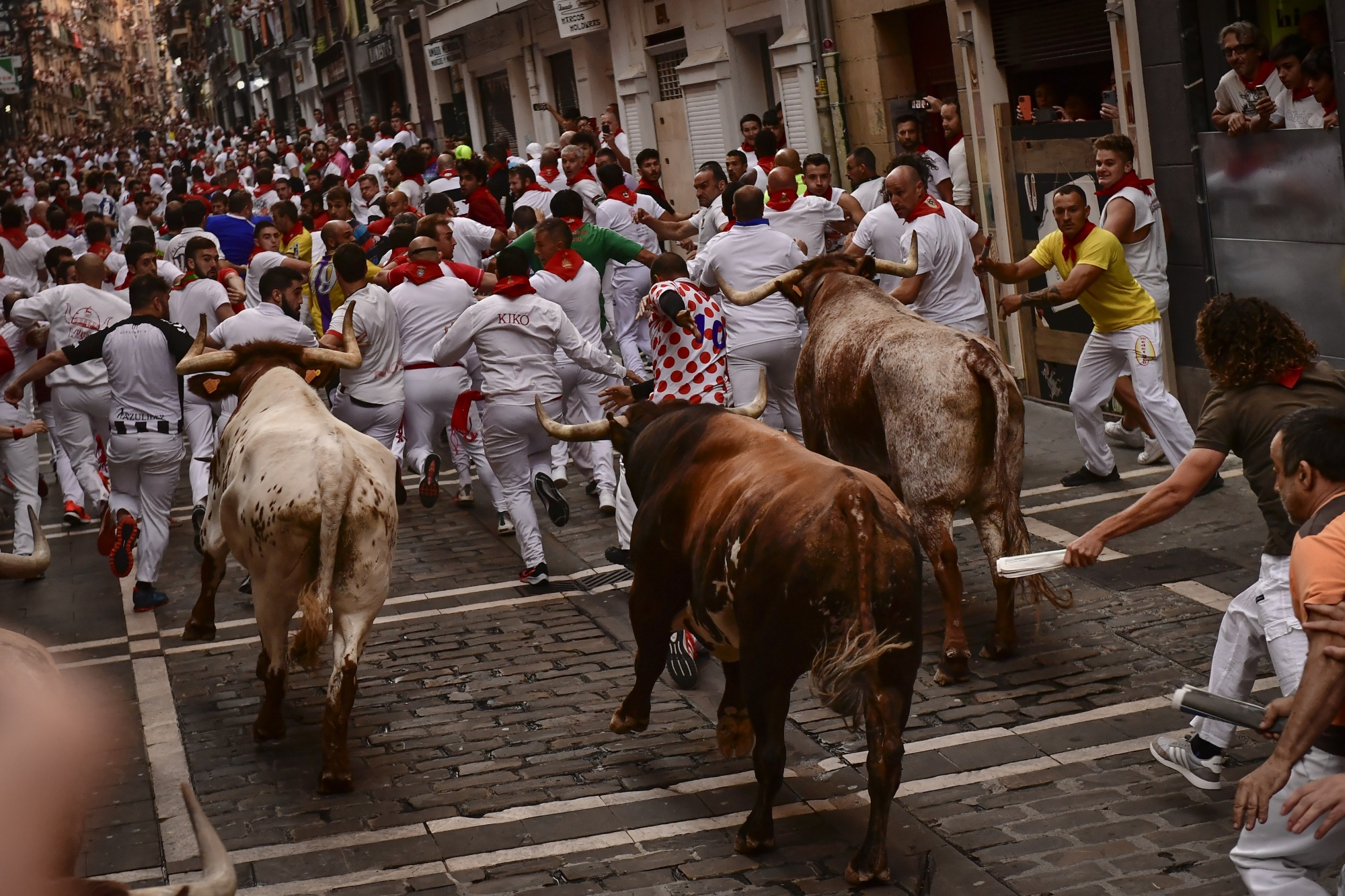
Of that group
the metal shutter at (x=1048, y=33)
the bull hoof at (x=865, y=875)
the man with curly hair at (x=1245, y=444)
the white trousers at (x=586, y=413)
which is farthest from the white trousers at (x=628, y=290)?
the bull hoof at (x=865, y=875)

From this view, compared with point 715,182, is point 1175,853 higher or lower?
lower

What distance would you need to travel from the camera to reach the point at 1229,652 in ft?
18.2

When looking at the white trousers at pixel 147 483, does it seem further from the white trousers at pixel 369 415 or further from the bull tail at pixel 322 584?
the bull tail at pixel 322 584

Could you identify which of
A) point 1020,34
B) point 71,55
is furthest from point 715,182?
point 71,55

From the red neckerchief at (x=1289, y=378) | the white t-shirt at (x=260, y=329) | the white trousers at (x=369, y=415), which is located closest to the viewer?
the red neckerchief at (x=1289, y=378)

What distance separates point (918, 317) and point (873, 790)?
3303 mm

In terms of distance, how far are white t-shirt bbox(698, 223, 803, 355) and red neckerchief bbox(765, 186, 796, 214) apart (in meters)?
2.23

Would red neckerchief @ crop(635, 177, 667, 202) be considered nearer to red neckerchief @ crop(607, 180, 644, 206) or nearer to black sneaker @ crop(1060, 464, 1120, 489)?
red neckerchief @ crop(607, 180, 644, 206)

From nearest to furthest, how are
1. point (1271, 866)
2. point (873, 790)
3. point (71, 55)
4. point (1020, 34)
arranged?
point (1271, 866), point (873, 790), point (1020, 34), point (71, 55)

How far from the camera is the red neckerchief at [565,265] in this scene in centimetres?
1105

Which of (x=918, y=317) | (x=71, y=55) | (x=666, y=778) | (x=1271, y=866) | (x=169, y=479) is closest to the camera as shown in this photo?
(x=1271, y=866)

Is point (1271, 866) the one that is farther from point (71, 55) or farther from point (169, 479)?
point (71, 55)

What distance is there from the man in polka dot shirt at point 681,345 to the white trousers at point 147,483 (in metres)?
2.99

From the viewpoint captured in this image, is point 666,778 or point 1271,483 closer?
point 1271,483
